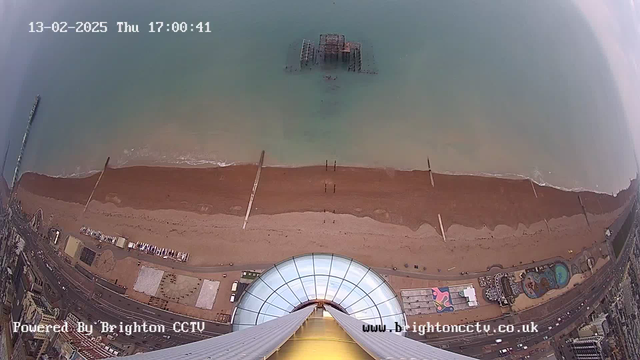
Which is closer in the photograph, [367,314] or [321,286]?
[367,314]

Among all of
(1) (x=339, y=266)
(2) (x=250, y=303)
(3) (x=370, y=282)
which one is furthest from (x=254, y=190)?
(3) (x=370, y=282)

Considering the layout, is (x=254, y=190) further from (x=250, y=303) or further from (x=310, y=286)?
(x=310, y=286)

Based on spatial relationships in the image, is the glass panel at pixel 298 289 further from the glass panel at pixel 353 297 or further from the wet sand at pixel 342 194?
the wet sand at pixel 342 194

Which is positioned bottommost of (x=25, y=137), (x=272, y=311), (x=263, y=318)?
(x=263, y=318)

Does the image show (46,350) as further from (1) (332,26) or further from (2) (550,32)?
(2) (550,32)

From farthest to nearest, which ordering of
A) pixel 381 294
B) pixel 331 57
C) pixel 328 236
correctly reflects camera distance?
pixel 331 57
pixel 328 236
pixel 381 294

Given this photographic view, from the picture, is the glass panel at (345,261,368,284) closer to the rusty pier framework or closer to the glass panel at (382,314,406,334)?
the glass panel at (382,314,406,334)

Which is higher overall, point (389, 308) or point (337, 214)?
point (337, 214)
